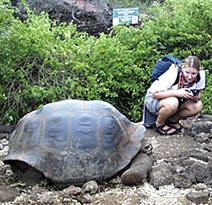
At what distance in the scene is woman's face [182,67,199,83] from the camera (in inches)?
184

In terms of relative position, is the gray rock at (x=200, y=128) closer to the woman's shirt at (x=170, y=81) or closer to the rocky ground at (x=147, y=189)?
the woman's shirt at (x=170, y=81)

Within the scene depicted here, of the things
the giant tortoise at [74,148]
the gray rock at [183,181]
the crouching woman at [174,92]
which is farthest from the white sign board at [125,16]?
the gray rock at [183,181]

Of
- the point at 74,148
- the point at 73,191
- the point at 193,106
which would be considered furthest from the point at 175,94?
the point at 73,191

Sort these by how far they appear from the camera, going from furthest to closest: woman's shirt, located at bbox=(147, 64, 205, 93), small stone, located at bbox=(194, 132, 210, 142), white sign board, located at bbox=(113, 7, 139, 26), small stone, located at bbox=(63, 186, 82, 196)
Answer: white sign board, located at bbox=(113, 7, 139, 26) → woman's shirt, located at bbox=(147, 64, 205, 93) → small stone, located at bbox=(194, 132, 210, 142) → small stone, located at bbox=(63, 186, 82, 196)

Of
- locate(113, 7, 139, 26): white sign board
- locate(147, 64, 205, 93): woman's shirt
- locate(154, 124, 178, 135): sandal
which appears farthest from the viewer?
locate(113, 7, 139, 26): white sign board

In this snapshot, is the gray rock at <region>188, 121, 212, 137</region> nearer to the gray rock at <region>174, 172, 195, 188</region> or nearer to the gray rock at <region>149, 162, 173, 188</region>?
the gray rock at <region>149, 162, 173, 188</region>

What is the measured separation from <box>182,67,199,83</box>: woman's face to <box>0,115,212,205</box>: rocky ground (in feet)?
2.76

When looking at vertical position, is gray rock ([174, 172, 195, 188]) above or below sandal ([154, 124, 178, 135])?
above

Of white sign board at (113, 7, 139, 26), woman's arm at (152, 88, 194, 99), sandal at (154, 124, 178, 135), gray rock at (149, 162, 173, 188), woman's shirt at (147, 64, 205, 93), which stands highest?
white sign board at (113, 7, 139, 26)

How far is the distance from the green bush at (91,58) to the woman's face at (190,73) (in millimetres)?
987

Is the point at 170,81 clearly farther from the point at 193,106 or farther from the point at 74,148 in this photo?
the point at 74,148

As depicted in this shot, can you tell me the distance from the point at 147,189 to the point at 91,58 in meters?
2.44

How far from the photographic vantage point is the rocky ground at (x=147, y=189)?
3395 millimetres

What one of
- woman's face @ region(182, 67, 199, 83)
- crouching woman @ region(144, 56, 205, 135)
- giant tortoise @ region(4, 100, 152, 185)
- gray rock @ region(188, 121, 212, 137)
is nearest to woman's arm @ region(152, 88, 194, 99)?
crouching woman @ region(144, 56, 205, 135)
